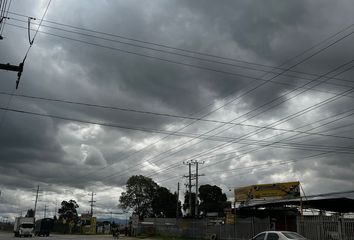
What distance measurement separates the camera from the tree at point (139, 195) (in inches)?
4651

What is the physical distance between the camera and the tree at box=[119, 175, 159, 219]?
118125 millimetres

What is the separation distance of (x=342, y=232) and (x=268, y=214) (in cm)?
1352

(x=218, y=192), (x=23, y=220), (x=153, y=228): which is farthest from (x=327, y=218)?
(x=218, y=192)

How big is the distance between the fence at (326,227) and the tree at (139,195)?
87399mm

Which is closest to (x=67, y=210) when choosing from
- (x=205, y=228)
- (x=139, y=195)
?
(x=139, y=195)

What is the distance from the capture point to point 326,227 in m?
31.4

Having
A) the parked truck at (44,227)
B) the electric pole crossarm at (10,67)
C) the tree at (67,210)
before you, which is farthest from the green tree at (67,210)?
the electric pole crossarm at (10,67)

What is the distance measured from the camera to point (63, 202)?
15100 centimetres

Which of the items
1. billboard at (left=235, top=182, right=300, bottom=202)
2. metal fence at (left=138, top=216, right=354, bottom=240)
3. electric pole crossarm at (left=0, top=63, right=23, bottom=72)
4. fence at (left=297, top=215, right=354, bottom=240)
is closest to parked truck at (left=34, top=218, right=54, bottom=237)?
metal fence at (left=138, top=216, right=354, bottom=240)

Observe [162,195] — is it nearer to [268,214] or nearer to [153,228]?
[153,228]

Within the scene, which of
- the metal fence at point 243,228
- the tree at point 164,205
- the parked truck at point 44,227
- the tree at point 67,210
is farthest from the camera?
the tree at point 67,210

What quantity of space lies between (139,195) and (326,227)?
298 ft

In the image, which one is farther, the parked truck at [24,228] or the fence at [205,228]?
the parked truck at [24,228]

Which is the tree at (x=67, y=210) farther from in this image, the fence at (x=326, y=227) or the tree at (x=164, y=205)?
the fence at (x=326, y=227)
